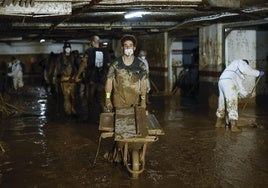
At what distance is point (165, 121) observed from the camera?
10.2 m

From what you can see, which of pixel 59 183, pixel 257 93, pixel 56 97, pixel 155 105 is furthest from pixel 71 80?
pixel 257 93

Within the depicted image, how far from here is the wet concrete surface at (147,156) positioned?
5.46 metres

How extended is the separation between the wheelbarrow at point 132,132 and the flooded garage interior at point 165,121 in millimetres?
255

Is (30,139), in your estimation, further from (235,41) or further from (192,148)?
(235,41)

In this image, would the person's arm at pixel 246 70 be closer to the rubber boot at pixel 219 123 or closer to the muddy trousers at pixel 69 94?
the rubber boot at pixel 219 123

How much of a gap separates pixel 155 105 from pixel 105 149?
6.45 metres

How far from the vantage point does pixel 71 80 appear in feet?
35.6

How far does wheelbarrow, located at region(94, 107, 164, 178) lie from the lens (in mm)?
5168

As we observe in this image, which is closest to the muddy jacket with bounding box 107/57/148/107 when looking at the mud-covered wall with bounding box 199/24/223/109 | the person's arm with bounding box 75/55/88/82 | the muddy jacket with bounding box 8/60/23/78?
the person's arm with bounding box 75/55/88/82

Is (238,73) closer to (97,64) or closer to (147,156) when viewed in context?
(147,156)

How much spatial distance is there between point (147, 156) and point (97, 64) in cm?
433

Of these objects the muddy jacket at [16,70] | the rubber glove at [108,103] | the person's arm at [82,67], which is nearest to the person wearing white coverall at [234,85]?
the rubber glove at [108,103]

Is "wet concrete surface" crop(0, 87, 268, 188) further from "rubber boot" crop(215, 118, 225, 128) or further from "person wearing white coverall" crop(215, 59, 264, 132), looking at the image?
"person wearing white coverall" crop(215, 59, 264, 132)

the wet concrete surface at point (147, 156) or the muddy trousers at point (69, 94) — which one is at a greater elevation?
the muddy trousers at point (69, 94)
